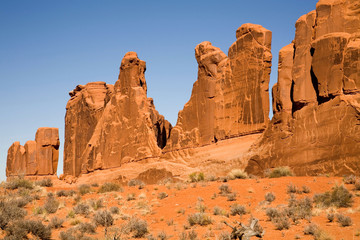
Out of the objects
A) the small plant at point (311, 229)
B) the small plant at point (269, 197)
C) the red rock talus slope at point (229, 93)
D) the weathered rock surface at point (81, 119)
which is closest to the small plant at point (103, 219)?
the small plant at point (269, 197)

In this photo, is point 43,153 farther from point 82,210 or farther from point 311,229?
point 311,229

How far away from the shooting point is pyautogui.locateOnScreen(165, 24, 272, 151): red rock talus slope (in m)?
32.2

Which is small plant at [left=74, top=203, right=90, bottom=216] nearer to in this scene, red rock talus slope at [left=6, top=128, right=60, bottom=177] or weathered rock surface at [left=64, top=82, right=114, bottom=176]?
red rock talus slope at [left=6, top=128, right=60, bottom=177]

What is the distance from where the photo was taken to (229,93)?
114ft

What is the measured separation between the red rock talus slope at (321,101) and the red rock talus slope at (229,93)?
204 inches

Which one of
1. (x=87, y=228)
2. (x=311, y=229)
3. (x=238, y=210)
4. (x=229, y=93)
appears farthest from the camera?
(x=229, y=93)

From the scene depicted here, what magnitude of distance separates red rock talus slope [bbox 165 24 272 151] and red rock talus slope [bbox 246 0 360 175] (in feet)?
17.0

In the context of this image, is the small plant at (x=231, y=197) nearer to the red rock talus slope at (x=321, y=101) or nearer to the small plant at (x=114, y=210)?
the small plant at (x=114, y=210)

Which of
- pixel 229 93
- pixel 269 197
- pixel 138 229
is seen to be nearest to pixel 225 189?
pixel 269 197

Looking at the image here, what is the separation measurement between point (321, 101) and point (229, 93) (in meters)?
12.2

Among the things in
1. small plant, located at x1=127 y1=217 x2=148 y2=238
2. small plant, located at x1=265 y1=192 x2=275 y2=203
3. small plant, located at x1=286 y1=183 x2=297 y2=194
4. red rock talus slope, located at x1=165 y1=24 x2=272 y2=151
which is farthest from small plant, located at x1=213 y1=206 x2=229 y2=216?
red rock talus slope, located at x1=165 y1=24 x2=272 y2=151

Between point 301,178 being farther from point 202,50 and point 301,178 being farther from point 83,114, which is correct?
point 83,114

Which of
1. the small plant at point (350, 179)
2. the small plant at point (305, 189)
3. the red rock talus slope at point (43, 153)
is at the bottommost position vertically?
the small plant at point (305, 189)

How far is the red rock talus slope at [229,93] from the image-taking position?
3222 cm
